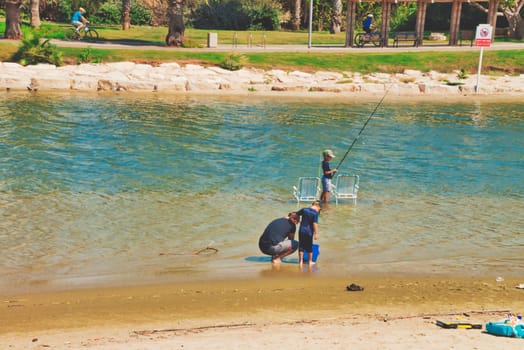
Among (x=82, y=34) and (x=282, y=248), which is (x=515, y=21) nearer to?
(x=82, y=34)

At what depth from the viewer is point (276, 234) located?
13.9 meters

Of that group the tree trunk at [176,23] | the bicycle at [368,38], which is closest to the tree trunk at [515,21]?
the bicycle at [368,38]

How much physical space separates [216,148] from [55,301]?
46.3ft

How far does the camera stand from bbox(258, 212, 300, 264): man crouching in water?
45.3 ft

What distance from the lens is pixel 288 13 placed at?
188 feet

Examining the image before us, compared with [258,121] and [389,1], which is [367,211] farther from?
[389,1]

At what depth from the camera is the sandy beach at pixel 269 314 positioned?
963 cm

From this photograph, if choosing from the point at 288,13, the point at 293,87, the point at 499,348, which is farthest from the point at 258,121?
the point at 288,13

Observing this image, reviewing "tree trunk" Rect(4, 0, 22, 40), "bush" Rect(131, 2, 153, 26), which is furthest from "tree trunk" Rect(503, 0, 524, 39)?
"tree trunk" Rect(4, 0, 22, 40)

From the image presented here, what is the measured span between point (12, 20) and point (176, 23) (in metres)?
8.56

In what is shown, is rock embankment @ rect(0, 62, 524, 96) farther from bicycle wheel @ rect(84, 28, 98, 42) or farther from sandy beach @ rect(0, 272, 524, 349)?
sandy beach @ rect(0, 272, 524, 349)

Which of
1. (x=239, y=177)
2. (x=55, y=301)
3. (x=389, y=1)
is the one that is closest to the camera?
(x=55, y=301)

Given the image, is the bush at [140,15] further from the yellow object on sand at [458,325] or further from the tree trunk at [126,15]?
the yellow object on sand at [458,325]

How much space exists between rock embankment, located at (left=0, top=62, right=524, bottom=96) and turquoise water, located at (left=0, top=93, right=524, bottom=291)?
66.8 inches
